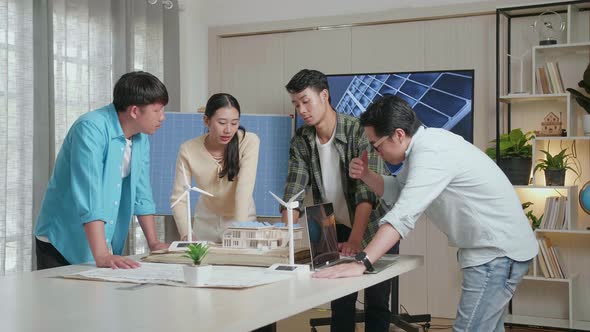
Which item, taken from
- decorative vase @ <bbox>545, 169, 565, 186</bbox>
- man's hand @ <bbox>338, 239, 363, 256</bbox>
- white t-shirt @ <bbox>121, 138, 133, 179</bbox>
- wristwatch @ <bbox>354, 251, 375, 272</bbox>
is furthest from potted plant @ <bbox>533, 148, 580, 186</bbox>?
white t-shirt @ <bbox>121, 138, 133, 179</bbox>

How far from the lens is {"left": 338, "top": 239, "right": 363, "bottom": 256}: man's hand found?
2742mm

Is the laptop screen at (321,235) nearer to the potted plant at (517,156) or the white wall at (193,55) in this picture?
the potted plant at (517,156)

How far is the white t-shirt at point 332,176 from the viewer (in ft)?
9.64

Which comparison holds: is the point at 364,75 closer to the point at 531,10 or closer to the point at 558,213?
the point at 531,10

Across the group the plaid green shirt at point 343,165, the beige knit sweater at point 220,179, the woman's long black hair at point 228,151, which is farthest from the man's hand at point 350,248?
the woman's long black hair at point 228,151

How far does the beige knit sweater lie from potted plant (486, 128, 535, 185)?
2.24 meters

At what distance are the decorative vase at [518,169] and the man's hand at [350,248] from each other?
7.31 feet

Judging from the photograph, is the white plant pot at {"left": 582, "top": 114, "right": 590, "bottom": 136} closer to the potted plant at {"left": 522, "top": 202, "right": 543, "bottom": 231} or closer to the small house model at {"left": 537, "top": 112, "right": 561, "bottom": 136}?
the small house model at {"left": 537, "top": 112, "right": 561, "bottom": 136}

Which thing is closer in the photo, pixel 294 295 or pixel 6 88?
pixel 294 295

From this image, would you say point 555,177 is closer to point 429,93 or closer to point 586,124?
point 586,124

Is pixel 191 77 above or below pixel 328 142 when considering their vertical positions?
above

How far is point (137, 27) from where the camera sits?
5.08m

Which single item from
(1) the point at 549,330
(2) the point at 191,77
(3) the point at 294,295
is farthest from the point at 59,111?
(1) the point at 549,330

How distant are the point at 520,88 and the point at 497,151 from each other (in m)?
0.45
